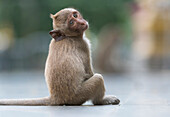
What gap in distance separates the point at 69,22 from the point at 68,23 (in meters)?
0.02

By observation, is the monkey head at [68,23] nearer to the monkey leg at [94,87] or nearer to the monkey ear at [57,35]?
the monkey ear at [57,35]

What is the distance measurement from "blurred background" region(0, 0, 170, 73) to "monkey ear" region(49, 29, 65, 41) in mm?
7137

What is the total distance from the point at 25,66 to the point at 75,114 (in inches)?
815

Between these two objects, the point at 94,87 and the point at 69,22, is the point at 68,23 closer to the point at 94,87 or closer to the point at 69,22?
the point at 69,22

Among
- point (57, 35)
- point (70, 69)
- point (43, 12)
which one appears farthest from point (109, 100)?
point (43, 12)

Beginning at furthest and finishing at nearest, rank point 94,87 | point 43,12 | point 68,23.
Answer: point 43,12
point 68,23
point 94,87

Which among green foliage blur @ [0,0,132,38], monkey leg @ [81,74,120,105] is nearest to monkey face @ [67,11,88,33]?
monkey leg @ [81,74,120,105]

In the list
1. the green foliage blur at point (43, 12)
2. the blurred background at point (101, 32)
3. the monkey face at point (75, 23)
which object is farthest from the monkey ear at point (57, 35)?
the green foliage blur at point (43, 12)

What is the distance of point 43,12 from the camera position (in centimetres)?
3369

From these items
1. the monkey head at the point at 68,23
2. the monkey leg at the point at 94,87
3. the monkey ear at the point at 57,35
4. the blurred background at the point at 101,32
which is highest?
the monkey head at the point at 68,23

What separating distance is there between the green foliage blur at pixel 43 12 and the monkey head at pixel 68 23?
1029 inches

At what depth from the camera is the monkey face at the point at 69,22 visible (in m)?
6.04

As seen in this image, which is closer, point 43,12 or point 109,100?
point 109,100

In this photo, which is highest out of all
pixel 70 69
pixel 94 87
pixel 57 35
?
pixel 57 35
